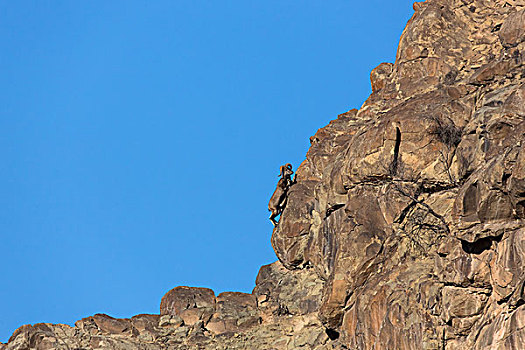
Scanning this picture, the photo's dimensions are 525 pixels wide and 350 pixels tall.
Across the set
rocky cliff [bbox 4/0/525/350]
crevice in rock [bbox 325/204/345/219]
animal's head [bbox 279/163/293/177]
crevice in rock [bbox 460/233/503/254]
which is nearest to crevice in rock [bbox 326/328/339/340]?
rocky cliff [bbox 4/0/525/350]

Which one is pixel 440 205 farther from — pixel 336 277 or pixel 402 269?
pixel 336 277

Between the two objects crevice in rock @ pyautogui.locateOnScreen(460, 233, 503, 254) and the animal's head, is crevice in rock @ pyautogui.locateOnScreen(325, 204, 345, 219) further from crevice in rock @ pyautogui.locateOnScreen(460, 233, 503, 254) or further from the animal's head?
crevice in rock @ pyautogui.locateOnScreen(460, 233, 503, 254)

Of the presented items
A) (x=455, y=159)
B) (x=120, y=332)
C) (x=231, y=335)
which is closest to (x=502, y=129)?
(x=455, y=159)

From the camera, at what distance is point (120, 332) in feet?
175

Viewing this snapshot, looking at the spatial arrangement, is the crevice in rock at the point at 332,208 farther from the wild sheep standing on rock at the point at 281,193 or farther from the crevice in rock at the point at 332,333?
the wild sheep standing on rock at the point at 281,193

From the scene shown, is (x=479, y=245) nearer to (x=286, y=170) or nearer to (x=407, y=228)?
(x=407, y=228)

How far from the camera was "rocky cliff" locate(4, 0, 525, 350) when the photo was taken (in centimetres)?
3403

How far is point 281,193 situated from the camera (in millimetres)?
56312

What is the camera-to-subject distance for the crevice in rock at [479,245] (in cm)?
3375

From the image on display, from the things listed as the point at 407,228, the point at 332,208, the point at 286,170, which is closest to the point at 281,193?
the point at 286,170

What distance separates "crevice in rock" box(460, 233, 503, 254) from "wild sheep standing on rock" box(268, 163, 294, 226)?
21.9m

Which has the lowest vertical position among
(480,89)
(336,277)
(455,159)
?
(336,277)

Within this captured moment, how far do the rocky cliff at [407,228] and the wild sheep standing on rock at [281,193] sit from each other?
719 millimetres

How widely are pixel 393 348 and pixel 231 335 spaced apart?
16477mm
